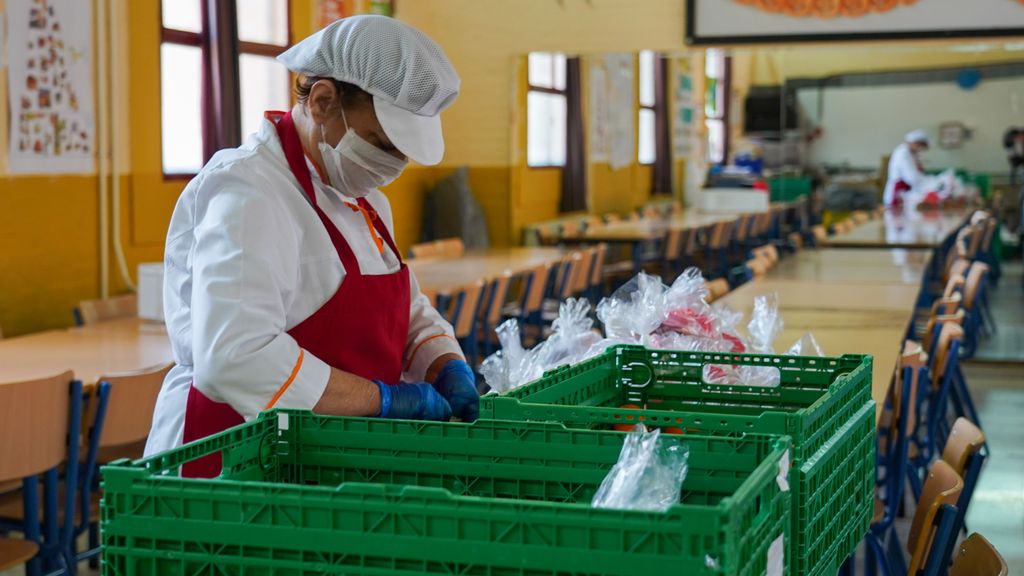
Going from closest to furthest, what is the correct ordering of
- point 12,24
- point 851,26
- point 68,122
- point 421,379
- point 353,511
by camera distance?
point 353,511 < point 421,379 < point 12,24 < point 68,122 < point 851,26

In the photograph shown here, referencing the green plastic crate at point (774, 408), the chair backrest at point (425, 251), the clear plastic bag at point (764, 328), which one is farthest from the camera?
the chair backrest at point (425, 251)

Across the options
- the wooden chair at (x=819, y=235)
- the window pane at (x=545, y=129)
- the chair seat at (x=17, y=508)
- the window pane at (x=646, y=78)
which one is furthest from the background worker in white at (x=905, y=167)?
the chair seat at (x=17, y=508)

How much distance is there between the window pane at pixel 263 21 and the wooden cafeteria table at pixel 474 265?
1520 mm

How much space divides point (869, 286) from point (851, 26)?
310 cm

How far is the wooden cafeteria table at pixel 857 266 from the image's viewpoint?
6.09 meters

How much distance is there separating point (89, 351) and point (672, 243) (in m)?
5.49

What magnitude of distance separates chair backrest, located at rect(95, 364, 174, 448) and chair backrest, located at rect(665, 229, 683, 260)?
5.83m

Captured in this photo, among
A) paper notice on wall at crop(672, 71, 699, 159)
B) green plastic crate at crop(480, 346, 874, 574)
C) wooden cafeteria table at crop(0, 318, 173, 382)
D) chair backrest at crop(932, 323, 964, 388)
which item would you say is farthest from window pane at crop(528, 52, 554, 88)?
green plastic crate at crop(480, 346, 874, 574)

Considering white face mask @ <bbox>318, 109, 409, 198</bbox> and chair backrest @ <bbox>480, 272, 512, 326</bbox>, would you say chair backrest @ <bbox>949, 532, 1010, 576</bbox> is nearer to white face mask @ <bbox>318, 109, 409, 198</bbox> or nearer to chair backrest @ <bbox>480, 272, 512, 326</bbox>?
white face mask @ <bbox>318, 109, 409, 198</bbox>

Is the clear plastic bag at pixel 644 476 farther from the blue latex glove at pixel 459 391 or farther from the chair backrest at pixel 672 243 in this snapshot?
the chair backrest at pixel 672 243

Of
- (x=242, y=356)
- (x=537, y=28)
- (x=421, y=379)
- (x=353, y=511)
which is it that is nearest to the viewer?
(x=353, y=511)

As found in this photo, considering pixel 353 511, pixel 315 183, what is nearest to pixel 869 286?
pixel 315 183

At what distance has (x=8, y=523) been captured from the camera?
338cm

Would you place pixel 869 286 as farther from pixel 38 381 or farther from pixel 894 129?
pixel 38 381
